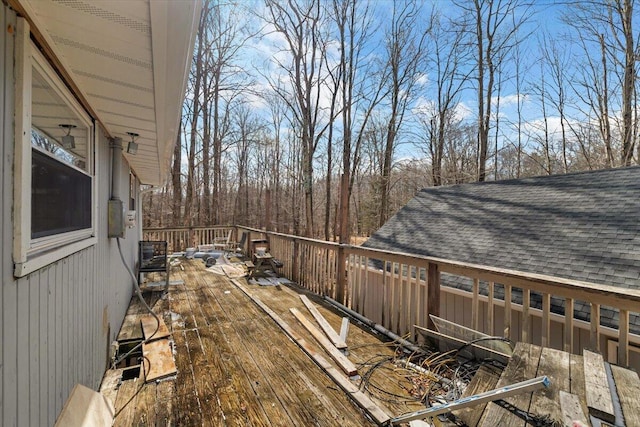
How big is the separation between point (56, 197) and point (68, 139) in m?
0.50

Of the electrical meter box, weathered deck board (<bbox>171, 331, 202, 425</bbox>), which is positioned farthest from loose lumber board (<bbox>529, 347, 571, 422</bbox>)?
the electrical meter box

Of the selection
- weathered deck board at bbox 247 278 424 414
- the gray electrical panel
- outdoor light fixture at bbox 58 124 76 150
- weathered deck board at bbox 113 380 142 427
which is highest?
outdoor light fixture at bbox 58 124 76 150

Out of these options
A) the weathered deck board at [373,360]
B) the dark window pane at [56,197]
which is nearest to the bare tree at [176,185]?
the weathered deck board at [373,360]

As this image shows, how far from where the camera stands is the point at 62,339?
62.4 inches

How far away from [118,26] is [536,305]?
4932mm

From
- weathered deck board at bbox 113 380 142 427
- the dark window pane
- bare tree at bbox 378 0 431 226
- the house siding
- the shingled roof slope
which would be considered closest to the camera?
the house siding

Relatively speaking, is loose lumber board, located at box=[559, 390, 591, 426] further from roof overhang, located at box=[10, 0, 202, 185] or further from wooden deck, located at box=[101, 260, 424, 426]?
roof overhang, located at box=[10, 0, 202, 185]

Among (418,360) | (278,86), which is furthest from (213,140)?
(418,360)

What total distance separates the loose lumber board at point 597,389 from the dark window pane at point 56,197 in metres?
2.70

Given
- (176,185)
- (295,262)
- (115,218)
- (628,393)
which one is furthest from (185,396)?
(176,185)

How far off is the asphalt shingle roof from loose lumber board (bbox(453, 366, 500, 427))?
2.64 meters

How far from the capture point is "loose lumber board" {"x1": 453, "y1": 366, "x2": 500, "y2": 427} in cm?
152

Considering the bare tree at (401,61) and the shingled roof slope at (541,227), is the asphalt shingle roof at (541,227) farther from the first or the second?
the bare tree at (401,61)

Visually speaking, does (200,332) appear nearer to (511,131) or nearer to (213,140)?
(213,140)
